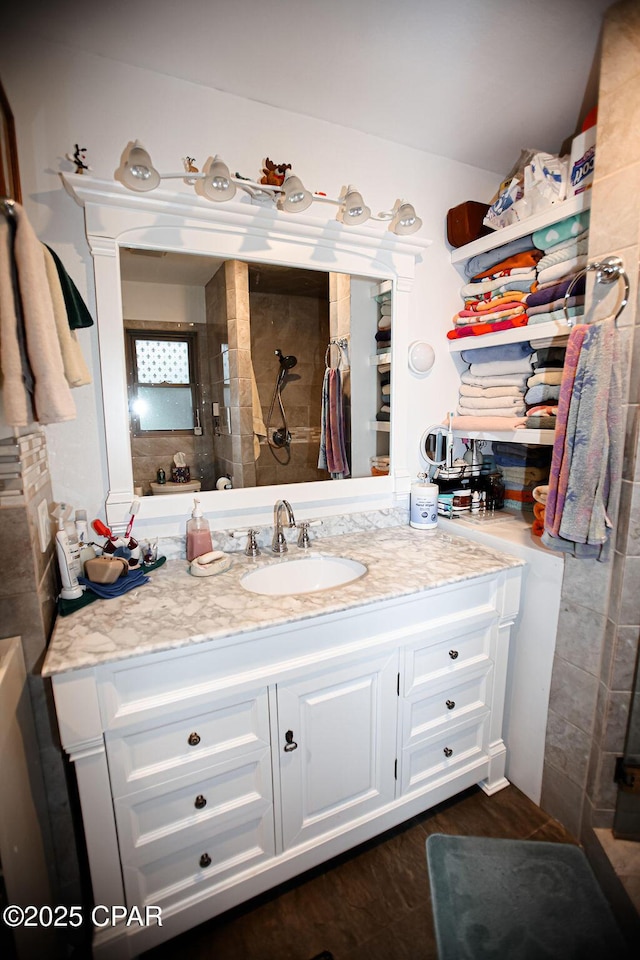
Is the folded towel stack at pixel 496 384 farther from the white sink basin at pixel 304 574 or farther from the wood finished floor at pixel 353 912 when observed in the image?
the wood finished floor at pixel 353 912

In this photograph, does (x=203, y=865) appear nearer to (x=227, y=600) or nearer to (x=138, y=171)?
(x=227, y=600)

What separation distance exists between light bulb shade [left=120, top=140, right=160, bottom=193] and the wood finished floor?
2.02 m

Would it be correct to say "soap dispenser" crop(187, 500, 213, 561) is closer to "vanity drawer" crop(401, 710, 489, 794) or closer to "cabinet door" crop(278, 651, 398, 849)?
"cabinet door" crop(278, 651, 398, 849)

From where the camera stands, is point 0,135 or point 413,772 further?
point 413,772

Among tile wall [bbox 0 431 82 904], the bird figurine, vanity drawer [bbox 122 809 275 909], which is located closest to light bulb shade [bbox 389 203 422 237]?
the bird figurine

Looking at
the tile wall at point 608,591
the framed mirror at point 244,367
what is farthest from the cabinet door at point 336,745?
the framed mirror at point 244,367

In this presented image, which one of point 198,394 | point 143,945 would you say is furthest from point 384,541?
point 143,945

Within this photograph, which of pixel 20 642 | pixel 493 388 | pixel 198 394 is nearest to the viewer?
pixel 20 642

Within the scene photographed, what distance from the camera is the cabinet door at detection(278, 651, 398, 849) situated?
118 cm

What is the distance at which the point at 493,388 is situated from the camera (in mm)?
1780

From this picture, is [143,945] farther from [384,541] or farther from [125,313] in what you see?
[125,313]

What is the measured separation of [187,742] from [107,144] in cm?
170

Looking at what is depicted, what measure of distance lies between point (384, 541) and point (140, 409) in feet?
3.33

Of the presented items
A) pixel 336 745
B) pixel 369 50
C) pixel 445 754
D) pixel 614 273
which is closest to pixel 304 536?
pixel 336 745
